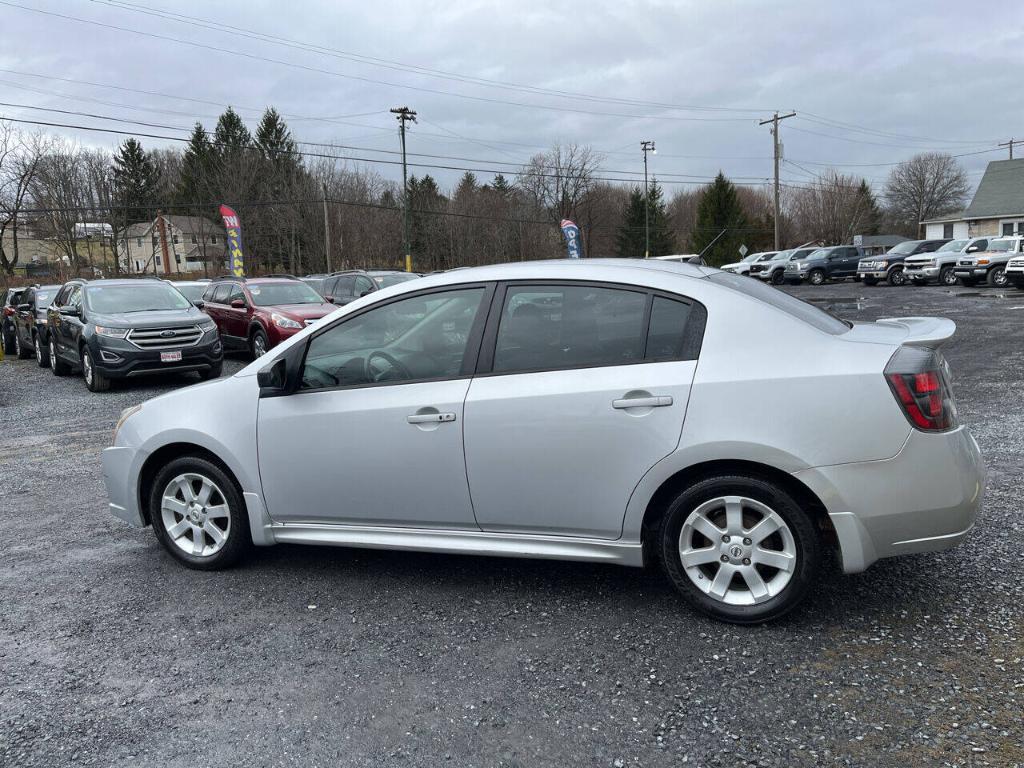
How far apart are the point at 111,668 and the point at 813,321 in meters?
3.52

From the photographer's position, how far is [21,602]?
13.5 ft

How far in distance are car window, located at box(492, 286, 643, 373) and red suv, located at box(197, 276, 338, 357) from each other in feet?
36.6

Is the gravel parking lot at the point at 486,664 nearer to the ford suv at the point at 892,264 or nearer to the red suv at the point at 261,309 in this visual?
the red suv at the point at 261,309

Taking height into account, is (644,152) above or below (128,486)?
above

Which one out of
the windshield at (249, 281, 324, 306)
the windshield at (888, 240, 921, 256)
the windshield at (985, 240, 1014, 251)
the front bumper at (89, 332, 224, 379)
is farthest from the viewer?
the windshield at (888, 240, 921, 256)

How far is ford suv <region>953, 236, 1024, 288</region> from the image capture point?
2897 cm

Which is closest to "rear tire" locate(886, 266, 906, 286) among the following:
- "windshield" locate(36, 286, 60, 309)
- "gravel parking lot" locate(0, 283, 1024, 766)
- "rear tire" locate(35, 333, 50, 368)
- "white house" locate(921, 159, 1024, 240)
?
"white house" locate(921, 159, 1024, 240)

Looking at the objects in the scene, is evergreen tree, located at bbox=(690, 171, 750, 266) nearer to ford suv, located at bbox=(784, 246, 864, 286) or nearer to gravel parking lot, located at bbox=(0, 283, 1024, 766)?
ford suv, located at bbox=(784, 246, 864, 286)

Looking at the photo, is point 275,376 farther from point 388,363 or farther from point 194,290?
point 194,290

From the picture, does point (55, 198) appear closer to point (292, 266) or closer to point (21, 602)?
point (292, 266)

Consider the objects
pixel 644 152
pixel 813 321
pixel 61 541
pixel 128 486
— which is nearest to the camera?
pixel 813 321

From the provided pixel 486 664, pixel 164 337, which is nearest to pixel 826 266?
pixel 164 337

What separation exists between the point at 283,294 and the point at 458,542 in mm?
13042

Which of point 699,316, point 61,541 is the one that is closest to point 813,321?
point 699,316
